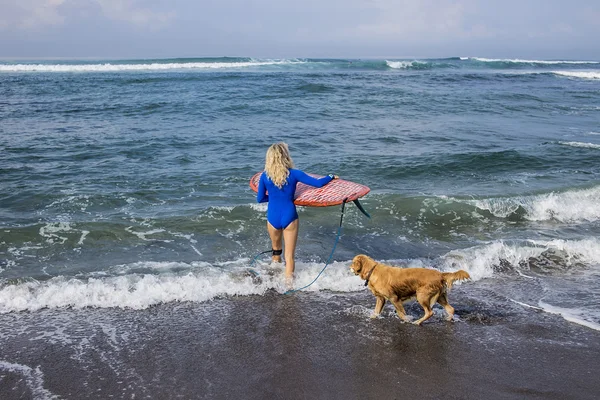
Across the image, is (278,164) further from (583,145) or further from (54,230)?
(583,145)

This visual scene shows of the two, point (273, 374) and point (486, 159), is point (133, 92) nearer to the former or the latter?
point (486, 159)

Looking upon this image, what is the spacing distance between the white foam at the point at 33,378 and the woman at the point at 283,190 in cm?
334

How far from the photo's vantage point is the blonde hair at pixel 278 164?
6571mm

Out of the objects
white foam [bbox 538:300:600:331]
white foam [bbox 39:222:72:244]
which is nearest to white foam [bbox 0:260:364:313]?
white foam [bbox 39:222:72:244]

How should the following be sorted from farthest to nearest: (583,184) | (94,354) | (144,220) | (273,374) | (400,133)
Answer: (400,133), (583,184), (144,220), (94,354), (273,374)

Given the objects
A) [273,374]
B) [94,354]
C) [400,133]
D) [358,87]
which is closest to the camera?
[273,374]

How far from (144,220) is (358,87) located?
2755 cm

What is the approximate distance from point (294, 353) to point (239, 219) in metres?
5.38

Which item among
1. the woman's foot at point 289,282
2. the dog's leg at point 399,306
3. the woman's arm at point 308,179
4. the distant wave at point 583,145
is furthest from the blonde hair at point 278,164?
the distant wave at point 583,145

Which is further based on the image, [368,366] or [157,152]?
[157,152]

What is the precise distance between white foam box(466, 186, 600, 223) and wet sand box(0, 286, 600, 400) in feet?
16.5

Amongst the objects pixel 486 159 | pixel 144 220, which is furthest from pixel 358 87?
pixel 144 220

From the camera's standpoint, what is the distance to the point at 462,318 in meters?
6.16

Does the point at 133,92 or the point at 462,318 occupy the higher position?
the point at 133,92
